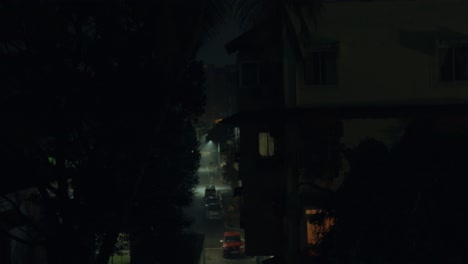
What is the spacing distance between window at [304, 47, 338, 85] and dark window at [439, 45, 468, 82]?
380 cm

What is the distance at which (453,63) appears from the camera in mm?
19109

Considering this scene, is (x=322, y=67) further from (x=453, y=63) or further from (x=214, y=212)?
(x=214, y=212)

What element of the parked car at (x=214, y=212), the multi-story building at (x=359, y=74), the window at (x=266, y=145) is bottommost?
the parked car at (x=214, y=212)

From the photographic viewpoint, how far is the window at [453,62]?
19.0 m

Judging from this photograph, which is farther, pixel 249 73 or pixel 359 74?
pixel 249 73

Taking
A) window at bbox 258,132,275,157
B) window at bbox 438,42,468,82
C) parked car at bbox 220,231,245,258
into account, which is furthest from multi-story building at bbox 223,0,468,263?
parked car at bbox 220,231,245,258

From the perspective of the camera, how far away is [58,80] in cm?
1216

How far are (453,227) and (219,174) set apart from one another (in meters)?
87.7

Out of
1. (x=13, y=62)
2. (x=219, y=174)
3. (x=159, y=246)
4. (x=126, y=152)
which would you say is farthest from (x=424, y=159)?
(x=219, y=174)

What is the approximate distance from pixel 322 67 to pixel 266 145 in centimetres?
362

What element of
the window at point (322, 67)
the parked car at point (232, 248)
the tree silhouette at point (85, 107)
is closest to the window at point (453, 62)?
the window at point (322, 67)

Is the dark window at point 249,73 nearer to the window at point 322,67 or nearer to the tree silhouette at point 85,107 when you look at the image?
the window at point 322,67

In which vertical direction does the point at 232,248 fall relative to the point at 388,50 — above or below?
below

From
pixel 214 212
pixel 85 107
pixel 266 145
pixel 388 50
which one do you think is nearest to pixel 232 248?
pixel 214 212
